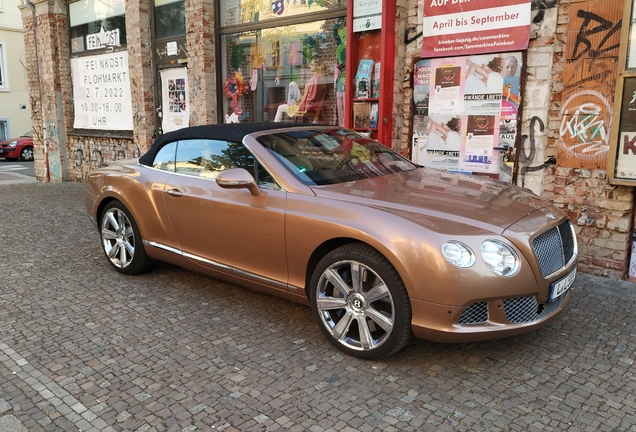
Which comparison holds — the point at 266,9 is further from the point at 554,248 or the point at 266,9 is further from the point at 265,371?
the point at 265,371

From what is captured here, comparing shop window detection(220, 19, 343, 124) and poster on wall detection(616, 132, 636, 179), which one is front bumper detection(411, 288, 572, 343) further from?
shop window detection(220, 19, 343, 124)

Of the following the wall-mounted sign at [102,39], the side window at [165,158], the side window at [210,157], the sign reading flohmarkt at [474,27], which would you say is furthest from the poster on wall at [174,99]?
the side window at [210,157]

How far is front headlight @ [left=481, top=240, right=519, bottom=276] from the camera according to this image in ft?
10.6

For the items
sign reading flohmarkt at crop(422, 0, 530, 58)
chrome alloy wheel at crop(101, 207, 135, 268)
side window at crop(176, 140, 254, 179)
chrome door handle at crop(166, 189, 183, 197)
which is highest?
sign reading flohmarkt at crop(422, 0, 530, 58)

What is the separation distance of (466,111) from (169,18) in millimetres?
7177

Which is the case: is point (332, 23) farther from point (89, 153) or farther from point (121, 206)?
point (89, 153)

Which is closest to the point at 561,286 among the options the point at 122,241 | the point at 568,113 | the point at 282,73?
the point at 568,113

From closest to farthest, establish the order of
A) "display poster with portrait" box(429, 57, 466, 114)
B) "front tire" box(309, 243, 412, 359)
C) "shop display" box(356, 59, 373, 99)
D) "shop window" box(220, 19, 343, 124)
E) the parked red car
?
"front tire" box(309, 243, 412, 359)
"display poster with portrait" box(429, 57, 466, 114)
"shop display" box(356, 59, 373, 99)
"shop window" box(220, 19, 343, 124)
the parked red car

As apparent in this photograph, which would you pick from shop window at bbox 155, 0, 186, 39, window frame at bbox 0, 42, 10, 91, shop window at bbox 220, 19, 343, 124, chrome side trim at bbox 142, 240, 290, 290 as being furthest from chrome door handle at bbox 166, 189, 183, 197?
window frame at bbox 0, 42, 10, 91

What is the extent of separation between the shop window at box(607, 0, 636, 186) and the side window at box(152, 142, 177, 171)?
428 centimetres

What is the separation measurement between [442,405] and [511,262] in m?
0.95

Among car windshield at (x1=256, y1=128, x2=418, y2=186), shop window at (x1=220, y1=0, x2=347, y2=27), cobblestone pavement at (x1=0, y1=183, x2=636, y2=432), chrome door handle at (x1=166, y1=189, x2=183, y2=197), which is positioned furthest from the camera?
shop window at (x1=220, y1=0, x2=347, y2=27)

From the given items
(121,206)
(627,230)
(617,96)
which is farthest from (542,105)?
(121,206)

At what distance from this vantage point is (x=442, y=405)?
3098mm
